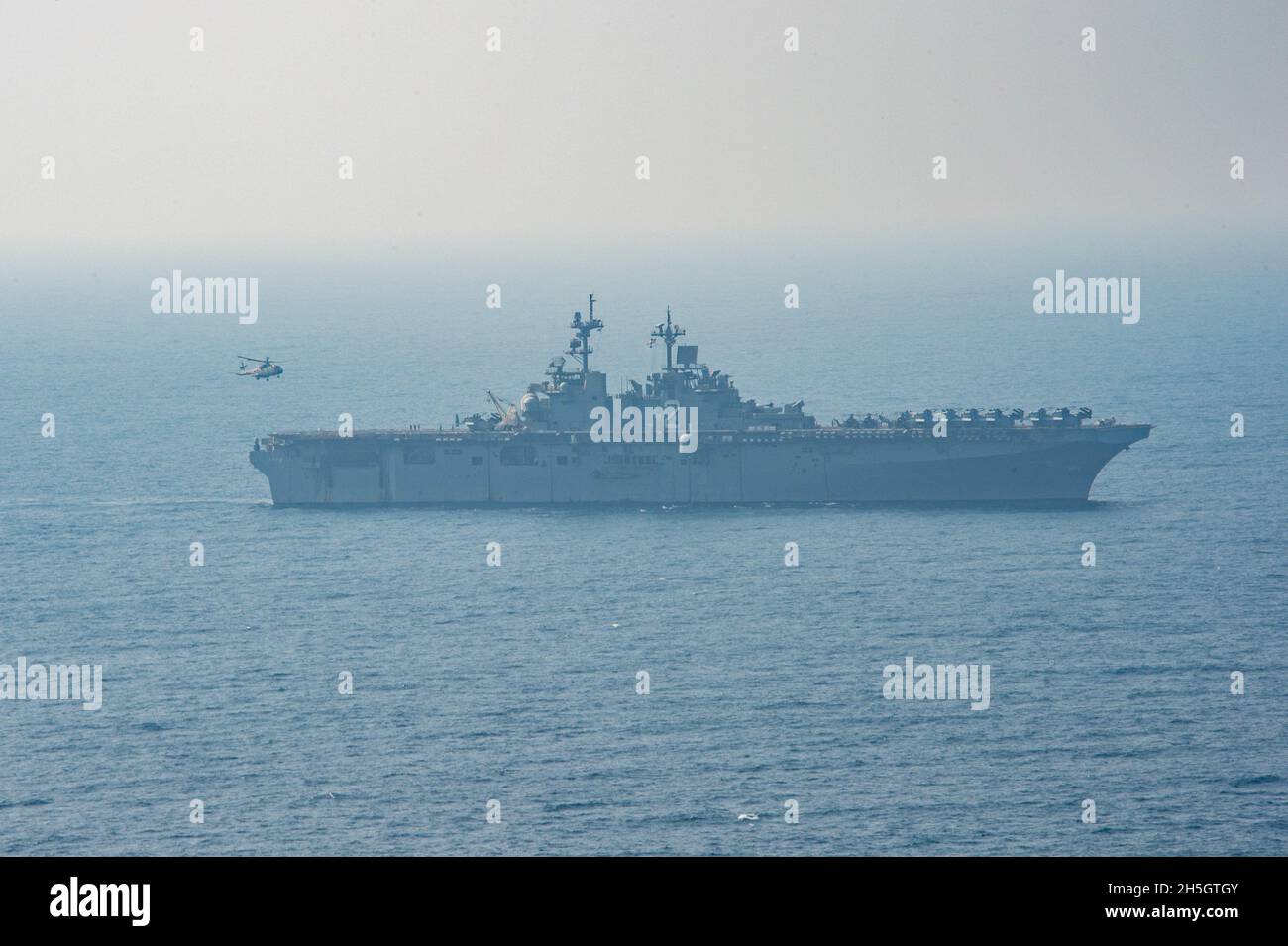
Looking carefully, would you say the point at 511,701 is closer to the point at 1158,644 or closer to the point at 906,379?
the point at 1158,644

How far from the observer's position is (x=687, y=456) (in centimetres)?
7362

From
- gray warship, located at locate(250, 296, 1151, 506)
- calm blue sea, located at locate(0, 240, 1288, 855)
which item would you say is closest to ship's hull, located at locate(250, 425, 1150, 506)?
gray warship, located at locate(250, 296, 1151, 506)

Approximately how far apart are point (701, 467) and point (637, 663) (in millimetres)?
24327

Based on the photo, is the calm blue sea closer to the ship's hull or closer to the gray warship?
the ship's hull

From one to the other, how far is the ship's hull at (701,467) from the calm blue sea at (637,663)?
1512 mm

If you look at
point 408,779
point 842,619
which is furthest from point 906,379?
point 408,779

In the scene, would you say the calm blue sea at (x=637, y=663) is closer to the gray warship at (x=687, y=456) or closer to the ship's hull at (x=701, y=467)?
the ship's hull at (x=701, y=467)

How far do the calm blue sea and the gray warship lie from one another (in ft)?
5.39

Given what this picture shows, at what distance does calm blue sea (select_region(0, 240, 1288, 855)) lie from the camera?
125ft

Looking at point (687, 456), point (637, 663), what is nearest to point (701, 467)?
point (687, 456)

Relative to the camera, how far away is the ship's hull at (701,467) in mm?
72125

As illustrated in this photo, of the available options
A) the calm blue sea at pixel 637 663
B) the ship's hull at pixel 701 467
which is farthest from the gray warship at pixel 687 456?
the calm blue sea at pixel 637 663

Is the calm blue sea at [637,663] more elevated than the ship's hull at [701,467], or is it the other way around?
the ship's hull at [701,467]

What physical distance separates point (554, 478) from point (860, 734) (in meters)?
32.6
